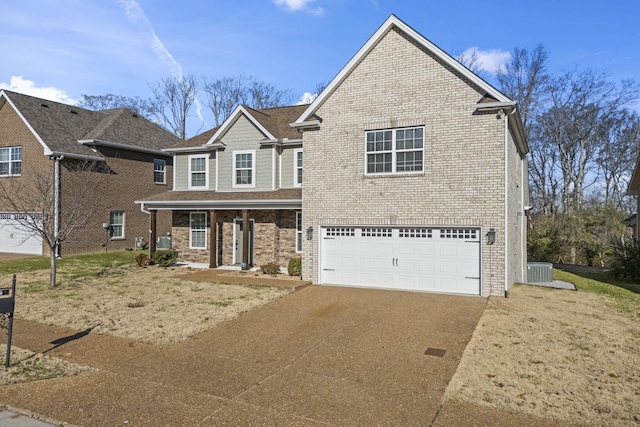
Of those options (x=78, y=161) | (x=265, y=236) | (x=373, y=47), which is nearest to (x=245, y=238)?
(x=265, y=236)

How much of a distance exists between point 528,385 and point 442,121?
901cm

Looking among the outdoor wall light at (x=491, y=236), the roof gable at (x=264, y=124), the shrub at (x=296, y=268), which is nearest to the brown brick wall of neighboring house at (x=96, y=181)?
the roof gable at (x=264, y=124)

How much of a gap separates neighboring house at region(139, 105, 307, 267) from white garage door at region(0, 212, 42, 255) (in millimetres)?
8641

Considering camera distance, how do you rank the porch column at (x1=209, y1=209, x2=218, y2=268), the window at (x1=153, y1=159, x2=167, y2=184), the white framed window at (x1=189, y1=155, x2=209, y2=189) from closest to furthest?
the porch column at (x1=209, y1=209, x2=218, y2=268)
the white framed window at (x1=189, y1=155, x2=209, y2=189)
the window at (x1=153, y1=159, x2=167, y2=184)

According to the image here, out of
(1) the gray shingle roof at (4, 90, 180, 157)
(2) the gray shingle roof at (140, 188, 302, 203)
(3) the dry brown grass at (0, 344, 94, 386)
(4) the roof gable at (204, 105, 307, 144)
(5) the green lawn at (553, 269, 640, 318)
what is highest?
(1) the gray shingle roof at (4, 90, 180, 157)

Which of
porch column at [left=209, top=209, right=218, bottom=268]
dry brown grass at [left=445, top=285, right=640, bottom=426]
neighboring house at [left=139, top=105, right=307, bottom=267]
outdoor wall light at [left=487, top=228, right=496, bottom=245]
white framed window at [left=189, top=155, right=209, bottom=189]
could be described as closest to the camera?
dry brown grass at [left=445, top=285, right=640, bottom=426]

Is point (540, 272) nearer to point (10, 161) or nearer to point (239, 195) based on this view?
point (239, 195)

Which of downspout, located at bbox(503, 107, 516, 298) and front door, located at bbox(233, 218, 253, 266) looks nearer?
downspout, located at bbox(503, 107, 516, 298)

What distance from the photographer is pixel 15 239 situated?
25.2 metres

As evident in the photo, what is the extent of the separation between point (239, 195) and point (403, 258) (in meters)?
8.31

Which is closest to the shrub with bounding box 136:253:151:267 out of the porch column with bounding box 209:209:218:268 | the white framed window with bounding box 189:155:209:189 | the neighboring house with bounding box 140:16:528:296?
the porch column with bounding box 209:209:218:268

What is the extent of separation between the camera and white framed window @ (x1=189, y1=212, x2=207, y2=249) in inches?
821

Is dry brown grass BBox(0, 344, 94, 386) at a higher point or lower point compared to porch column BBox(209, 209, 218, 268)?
lower

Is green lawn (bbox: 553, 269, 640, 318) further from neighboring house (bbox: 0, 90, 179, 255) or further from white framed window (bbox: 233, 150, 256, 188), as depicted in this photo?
neighboring house (bbox: 0, 90, 179, 255)
